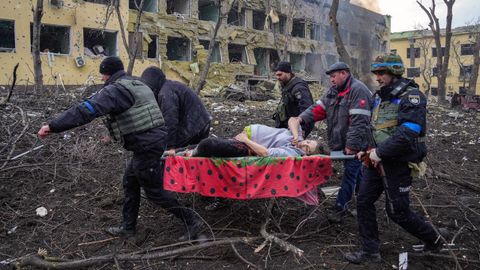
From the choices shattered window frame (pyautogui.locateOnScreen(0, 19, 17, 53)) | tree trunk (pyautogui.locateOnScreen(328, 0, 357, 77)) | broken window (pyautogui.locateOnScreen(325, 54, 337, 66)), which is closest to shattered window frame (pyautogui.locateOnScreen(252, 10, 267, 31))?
broken window (pyautogui.locateOnScreen(325, 54, 337, 66))

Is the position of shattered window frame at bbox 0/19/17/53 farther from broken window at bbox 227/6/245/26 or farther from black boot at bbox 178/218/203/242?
black boot at bbox 178/218/203/242

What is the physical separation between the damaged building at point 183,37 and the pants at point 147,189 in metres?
8.09

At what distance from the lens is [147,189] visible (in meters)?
3.68

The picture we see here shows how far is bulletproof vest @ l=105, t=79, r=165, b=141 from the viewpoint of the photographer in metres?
3.48

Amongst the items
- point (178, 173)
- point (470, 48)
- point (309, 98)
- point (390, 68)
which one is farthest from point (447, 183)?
point (470, 48)

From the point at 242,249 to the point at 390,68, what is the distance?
1.97m

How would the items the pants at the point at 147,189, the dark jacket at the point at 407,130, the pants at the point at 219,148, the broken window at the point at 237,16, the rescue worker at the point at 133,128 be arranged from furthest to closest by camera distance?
the broken window at the point at 237,16 < the pants at the point at 219,148 < the pants at the point at 147,189 < the rescue worker at the point at 133,128 < the dark jacket at the point at 407,130

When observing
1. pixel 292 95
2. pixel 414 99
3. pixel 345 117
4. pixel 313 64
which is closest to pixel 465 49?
pixel 313 64

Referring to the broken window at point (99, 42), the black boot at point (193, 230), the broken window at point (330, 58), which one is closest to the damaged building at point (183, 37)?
the broken window at point (99, 42)

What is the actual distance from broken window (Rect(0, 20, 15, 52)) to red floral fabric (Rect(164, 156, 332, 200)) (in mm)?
17079

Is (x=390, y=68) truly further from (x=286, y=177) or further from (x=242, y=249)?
(x=242, y=249)

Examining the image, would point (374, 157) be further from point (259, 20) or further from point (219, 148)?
point (259, 20)

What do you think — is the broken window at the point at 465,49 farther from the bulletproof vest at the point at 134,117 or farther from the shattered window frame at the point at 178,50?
the bulletproof vest at the point at 134,117

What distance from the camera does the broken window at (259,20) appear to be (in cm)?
3116
